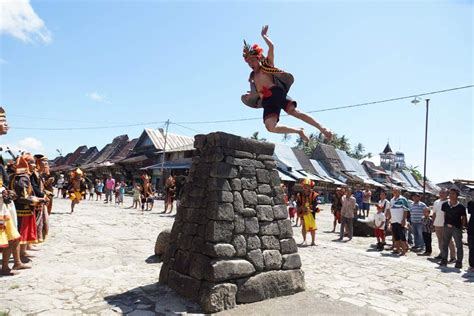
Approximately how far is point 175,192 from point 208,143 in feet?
34.5

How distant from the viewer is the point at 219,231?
4414mm

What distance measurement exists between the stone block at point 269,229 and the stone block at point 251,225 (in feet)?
0.36

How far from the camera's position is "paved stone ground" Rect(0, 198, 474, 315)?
4.29 meters

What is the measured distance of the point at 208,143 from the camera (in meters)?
4.93

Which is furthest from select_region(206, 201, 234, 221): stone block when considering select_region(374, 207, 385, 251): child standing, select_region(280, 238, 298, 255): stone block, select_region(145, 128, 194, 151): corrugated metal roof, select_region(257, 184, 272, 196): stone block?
select_region(145, 128, 194, 151): corrugated metal roof

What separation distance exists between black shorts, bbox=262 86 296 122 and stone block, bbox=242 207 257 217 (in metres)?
1.32

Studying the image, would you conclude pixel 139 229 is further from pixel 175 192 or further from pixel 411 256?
pixel 411 256

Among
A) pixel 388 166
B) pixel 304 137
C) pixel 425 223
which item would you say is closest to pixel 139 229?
pixel 304 137

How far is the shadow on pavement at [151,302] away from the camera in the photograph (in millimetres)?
4176

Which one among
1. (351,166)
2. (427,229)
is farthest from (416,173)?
(427,229)

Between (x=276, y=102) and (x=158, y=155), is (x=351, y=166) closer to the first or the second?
(x=158, y=155)

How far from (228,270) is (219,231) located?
0.51m

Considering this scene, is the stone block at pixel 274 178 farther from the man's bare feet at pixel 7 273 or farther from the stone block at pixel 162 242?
the man's bare feet at pixel 7 273

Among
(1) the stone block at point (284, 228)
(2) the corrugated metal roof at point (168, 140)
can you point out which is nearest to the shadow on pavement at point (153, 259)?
(1) the stone block at point (284, 228)
